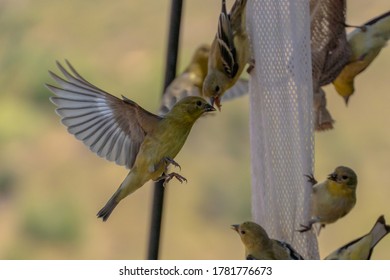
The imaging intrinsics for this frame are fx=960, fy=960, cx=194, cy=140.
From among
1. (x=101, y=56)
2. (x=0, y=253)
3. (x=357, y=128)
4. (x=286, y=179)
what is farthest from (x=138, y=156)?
(x=101, y=56)

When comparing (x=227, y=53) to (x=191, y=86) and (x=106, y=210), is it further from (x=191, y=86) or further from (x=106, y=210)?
(x=106, y=210)

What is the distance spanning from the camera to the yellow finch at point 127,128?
2.67 m

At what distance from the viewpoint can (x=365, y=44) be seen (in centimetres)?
324

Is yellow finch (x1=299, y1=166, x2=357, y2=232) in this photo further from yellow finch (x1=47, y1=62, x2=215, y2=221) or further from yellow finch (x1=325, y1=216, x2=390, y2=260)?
yellow finch (x1=47, y1=62, x2=215, y2=221)

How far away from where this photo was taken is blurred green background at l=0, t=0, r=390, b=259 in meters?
7.97

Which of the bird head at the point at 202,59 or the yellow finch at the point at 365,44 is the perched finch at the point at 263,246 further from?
the bird head at the point at 202,59

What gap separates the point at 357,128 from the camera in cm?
905

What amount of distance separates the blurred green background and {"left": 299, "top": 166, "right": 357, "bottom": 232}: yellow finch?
160 inches

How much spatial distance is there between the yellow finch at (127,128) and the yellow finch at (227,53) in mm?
360

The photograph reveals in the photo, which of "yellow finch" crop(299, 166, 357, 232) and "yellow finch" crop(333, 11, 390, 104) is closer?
"yellow finch" crop(299, 166, 357, 232)

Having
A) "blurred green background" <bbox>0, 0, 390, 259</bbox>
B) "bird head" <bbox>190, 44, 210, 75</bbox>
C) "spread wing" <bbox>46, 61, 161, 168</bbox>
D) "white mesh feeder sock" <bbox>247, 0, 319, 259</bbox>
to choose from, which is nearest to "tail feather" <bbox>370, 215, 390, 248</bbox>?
"white mesh feeder sock" <bbox>247, 0, 319, 259</bbox>

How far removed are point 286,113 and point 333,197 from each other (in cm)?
31

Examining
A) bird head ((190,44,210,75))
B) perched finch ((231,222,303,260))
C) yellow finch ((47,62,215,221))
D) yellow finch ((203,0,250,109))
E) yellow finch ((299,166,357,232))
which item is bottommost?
perched finch ((231,222,303,260))

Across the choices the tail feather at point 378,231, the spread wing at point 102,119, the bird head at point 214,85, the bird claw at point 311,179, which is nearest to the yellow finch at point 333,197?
the bird claw at point 311,179
